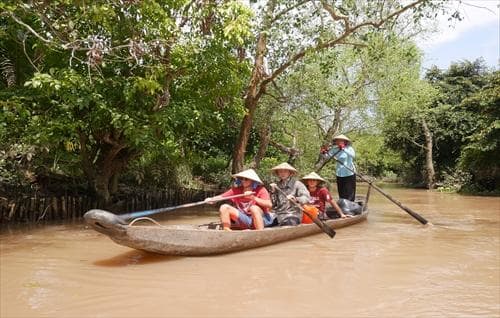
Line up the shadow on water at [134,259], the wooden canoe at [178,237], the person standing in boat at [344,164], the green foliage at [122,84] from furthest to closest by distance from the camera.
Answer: the person standing in boat at [344,164] < the green foliage at [122,84] < the shadow on water at [134,259] < the wooden canoe at [178,237]

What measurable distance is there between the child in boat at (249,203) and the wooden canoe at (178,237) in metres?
0.24

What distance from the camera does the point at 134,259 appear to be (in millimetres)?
5691

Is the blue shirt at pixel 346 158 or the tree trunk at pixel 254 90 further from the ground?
the tree trunk at pixel 254 90

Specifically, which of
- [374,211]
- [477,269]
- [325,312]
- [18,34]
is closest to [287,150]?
[374,211]

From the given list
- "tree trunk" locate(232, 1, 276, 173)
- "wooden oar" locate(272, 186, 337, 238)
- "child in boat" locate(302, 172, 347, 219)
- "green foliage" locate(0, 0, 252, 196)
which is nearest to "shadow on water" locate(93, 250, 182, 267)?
"wooden oar" locate(272, 186, 337, 238)

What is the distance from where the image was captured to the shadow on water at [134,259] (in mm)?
5492

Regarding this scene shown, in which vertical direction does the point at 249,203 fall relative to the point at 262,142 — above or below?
below

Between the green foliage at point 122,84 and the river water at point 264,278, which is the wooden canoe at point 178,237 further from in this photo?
the green foliage at point 122,84

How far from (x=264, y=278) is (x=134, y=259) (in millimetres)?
1717

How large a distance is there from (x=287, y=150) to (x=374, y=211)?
6.01 m

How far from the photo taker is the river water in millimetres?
3889

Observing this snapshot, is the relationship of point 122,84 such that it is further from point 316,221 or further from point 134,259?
point 316,221

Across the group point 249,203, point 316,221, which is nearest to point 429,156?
point 316,221

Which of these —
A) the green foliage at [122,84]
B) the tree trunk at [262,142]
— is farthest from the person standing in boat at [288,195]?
the tree trunk at [262,142]
